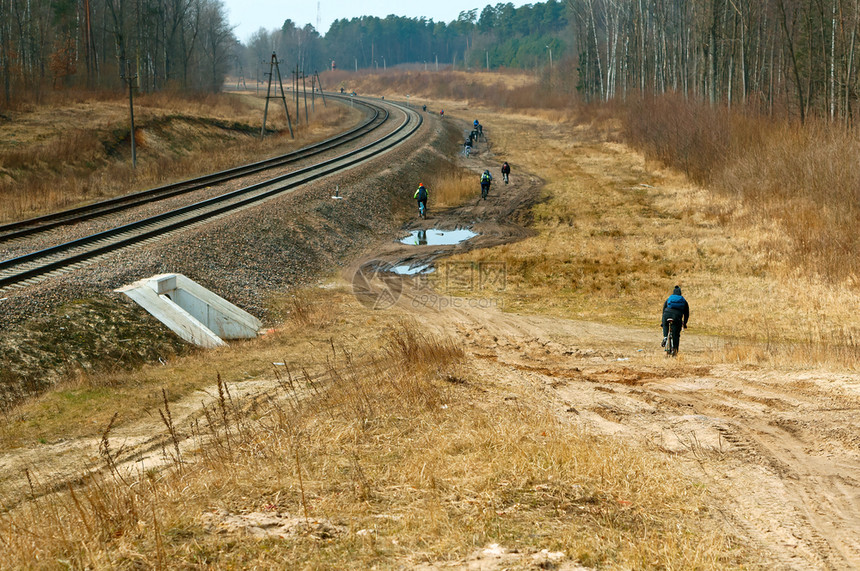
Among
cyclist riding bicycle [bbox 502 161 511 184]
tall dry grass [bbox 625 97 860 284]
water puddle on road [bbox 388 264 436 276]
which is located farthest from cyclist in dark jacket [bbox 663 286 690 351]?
cyclist riding bicycle [bbox 502 161 511 184]

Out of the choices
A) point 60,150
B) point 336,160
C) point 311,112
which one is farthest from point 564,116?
point 60,150

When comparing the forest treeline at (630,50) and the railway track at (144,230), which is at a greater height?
the forest treeline at (630,50)

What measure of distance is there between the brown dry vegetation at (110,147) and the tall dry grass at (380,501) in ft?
65.0

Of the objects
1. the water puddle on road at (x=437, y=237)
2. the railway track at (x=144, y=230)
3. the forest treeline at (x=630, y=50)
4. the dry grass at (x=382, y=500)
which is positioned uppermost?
the forest treeline at (x=630, y=50)

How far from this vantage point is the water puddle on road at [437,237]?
27.5 meters

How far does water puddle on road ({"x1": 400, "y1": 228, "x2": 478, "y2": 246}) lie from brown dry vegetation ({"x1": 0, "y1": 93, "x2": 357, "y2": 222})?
11378 millimetres

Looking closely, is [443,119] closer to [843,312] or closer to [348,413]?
[843,312]

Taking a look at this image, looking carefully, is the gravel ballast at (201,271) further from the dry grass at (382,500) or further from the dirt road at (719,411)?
the dirt road at (719,411)

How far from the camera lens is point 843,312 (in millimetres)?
18203

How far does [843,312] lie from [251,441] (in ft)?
52.3

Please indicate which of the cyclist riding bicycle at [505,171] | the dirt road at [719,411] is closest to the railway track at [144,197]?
the cyclist riding bicycle at [505,171]

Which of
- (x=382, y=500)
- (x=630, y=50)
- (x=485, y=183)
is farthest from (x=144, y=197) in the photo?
(x=630, y=50)

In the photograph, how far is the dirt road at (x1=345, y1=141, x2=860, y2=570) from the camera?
6.45 metres

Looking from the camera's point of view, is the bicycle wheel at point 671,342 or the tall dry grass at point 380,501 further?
the bicycle wheel at point 671,342
